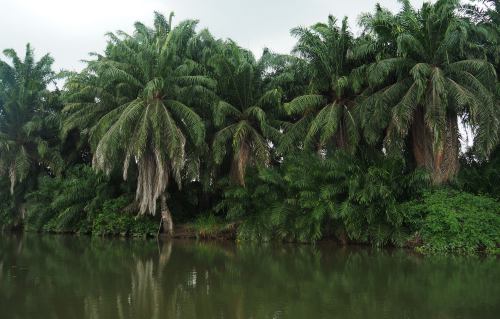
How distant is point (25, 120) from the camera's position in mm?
28656

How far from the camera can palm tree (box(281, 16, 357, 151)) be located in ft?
65.2

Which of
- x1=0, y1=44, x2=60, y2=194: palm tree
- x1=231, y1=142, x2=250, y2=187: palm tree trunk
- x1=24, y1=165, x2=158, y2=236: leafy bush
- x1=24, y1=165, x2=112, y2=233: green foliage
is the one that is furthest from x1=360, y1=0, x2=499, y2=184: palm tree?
x1=0, y1=44, x2=60, y2=194: palm tree

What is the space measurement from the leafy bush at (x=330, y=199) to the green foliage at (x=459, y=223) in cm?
78

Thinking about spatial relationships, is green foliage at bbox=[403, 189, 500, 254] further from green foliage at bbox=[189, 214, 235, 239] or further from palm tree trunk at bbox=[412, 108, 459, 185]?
green foliage at bbox=[189, 214, 235, 239]

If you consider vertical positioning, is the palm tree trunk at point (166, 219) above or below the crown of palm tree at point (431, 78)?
below

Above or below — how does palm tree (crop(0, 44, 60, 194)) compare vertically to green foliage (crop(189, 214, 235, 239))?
above

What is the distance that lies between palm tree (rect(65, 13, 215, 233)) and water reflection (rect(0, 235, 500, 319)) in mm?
4990

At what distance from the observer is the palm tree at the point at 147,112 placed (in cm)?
2050

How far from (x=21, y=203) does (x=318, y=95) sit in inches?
777

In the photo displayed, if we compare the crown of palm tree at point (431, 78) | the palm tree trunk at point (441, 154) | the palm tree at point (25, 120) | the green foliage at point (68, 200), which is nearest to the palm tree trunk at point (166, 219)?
the green foliage at point (68, 200)

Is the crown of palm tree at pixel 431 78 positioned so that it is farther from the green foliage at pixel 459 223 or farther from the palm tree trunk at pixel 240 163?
the palm tree trunk at pixel 240 163

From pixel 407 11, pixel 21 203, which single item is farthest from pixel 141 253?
pixel 21 203

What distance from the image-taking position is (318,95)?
20484mm

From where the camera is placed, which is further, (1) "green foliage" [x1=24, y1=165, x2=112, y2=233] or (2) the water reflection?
(1) "green foliage" [x1=24, y1=165, x2=112, y2=233]
